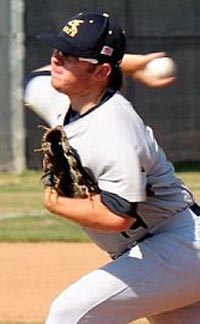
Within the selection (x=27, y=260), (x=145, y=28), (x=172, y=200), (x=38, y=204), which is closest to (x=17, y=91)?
(x=145, y=28)

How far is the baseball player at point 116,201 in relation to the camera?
4.42 metres

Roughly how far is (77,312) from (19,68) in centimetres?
1289

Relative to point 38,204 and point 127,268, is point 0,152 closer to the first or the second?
point 38,204

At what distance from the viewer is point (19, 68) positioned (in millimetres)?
17250

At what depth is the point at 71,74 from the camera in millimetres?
4527

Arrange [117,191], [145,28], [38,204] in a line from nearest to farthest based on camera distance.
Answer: [117,191]
[38,204]
[145,28]

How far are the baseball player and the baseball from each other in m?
0.33

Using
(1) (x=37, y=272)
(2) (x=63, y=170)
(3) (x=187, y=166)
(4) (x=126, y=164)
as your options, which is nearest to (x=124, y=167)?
(4) (x=126, y=164)

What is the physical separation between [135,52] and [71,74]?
14.0 metres

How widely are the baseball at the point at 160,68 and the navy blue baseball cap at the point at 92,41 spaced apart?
369 mm

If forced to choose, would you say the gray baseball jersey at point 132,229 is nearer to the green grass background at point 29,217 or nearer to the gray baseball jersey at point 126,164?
the gray baseball jersey at point 126,164

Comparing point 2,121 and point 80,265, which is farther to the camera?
point 2,121

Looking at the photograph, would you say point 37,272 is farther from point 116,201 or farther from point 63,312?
point 116,201

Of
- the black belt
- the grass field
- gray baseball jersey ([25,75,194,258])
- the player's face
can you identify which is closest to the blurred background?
the grass field
